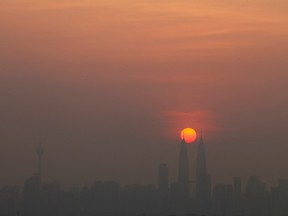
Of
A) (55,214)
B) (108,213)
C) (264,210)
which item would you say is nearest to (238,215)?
(264,210)

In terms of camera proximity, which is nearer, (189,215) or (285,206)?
(285,206)

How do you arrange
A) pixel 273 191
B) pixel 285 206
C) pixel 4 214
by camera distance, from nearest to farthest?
pixel 285 206 → pixel 273 191 → pixel 4 214

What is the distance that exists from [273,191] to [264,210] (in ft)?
6.68

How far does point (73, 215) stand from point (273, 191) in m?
11.7

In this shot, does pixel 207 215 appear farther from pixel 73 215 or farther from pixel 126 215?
pixel 73 215

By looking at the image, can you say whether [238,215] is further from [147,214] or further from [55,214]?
[55,214]

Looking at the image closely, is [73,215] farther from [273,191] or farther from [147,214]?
[273,191]

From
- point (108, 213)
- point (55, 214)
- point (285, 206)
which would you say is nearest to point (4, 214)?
point (55, 214)

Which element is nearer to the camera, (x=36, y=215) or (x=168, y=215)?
(x=36, y=215)

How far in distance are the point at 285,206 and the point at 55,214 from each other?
43.8 feet

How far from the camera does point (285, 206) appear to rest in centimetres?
3684

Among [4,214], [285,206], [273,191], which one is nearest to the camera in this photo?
[285,206]

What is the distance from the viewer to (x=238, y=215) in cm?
3809

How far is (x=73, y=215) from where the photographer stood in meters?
41.6
